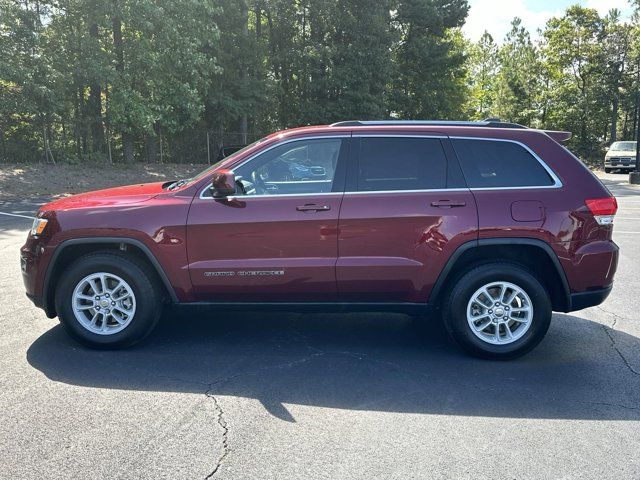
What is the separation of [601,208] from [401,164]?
5.34 ft

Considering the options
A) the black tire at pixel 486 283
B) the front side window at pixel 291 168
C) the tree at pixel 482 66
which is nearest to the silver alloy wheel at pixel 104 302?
the front side window at pixel 291 168

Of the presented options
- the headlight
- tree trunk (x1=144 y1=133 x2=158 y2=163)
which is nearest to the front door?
the headlight

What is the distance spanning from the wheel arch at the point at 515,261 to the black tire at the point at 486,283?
9 centimetres

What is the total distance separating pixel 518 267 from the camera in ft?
15.2

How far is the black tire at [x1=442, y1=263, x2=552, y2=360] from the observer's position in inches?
180

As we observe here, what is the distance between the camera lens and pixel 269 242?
15.0 ft

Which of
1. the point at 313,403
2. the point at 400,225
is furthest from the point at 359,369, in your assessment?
the point at 400,225

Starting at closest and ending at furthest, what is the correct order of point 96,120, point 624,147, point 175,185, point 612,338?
point 175,185, point 612,338, point 96,120, point 624,147

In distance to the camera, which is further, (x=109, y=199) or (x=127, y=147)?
(x=127, y=147)

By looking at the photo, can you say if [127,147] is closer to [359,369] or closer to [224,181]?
[224,181]

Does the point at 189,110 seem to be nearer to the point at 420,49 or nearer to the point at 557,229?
the point at 420,49

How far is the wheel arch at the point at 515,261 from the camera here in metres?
4.54

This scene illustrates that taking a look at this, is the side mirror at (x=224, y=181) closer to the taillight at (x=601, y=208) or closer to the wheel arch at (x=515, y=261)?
the wheel arch at (x=515, y=261)

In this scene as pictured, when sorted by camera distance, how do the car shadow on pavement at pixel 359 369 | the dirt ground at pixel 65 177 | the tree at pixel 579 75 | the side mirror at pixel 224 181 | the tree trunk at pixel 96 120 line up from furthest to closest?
1. the tree at pixel 579 75
2. the tree trunk at pixel 96 120
3. the dirt ground at pixel 65 177
4. the side mirror at pixel 224 181
5. the car shadow on pavement at pixel 359 369
